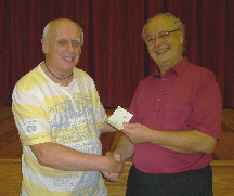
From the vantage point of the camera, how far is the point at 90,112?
1.43 meters

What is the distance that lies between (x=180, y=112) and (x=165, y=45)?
19.2 inches

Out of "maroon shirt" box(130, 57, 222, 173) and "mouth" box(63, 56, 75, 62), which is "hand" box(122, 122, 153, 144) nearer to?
"maroon shirt" box(130, 57, 222, 173)

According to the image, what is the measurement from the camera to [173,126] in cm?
136

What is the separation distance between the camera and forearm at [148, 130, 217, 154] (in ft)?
4.07

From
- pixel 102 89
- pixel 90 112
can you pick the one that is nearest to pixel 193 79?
pixel 90 112

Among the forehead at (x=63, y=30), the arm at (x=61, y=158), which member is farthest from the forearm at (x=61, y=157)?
the forehead at (x=63, y=30)

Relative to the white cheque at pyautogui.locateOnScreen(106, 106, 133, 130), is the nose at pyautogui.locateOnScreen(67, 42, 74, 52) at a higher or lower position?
higher

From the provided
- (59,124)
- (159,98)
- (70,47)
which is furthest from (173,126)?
(70,47)

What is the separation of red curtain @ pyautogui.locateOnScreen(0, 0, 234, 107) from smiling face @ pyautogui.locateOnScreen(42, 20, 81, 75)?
339 cm

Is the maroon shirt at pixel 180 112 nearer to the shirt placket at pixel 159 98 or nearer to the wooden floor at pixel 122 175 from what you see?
the shirt placket at pixel 159 98

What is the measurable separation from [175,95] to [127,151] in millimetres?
544

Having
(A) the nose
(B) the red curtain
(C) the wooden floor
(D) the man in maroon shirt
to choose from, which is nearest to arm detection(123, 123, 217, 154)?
(D) the man in maroon shirt

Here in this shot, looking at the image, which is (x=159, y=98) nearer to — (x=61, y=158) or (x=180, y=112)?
(x=180, y=112)

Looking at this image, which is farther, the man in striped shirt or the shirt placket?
the shirt placket
